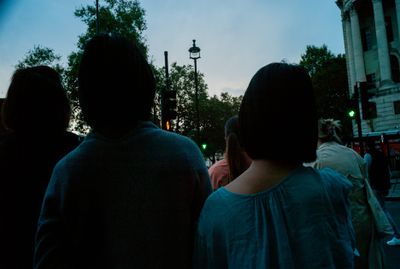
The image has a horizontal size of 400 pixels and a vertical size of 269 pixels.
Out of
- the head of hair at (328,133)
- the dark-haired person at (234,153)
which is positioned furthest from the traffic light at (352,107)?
the dark-haired person at (234,153)

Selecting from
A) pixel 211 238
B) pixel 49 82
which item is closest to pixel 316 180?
pixel 211 238

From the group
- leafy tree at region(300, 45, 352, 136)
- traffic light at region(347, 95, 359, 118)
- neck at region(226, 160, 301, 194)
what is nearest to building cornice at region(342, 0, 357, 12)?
leafy tree at region(300, 45, 352, 136)

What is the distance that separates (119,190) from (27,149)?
0.70 metres

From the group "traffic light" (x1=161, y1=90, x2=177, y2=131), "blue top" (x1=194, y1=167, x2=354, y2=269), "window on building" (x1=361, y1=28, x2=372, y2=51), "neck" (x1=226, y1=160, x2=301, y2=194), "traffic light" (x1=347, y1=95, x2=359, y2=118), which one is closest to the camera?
"blue top" (x1=194, y1=167, x2=354, y2=269)

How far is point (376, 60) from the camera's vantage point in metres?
38.6

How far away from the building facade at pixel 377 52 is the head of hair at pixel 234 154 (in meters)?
34.0

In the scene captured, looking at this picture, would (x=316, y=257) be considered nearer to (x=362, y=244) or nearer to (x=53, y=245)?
(x=53, y=245)

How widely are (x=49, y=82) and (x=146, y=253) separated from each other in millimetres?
1126

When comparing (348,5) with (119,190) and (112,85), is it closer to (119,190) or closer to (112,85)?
(112,85)

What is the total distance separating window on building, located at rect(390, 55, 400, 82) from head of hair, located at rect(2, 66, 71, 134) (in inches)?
1609

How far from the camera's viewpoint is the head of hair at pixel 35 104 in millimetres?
2016

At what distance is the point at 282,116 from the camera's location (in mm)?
1587

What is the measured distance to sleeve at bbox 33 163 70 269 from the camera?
5.06 feet

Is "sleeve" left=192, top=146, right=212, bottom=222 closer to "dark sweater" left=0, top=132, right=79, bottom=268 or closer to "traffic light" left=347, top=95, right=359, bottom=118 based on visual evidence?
"dark sweater" left=0, top=132, right=79, bottom=268
